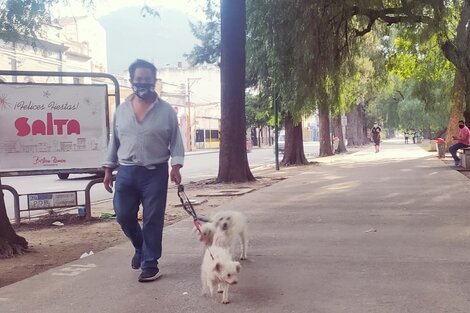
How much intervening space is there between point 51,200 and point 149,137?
497 centimetres

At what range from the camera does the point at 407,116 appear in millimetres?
49594

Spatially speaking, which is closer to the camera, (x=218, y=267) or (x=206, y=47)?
(x=218, y=267)

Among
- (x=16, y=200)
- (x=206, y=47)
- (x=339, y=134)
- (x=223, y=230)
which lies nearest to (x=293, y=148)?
(x=206, y=47)

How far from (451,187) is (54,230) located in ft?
29.5

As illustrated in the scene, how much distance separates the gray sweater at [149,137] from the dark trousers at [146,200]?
0.10 metres

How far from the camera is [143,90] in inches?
205

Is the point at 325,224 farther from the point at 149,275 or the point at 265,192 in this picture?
the point at 265,192

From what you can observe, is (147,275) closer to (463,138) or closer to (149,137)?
(149,137)

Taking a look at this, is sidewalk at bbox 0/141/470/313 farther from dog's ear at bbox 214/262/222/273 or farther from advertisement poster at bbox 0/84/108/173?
advertisement poster at bbox 0/84/108/173

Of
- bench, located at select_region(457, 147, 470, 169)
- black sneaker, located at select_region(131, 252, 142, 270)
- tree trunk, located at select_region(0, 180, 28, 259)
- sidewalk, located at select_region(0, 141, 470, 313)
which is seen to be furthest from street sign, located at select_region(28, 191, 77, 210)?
bench, located at select_region(457, 147, 470, 169)

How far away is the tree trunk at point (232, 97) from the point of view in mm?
16469

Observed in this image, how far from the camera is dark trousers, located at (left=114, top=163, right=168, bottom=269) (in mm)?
5246

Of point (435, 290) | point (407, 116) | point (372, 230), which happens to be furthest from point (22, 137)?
point (407, 116)

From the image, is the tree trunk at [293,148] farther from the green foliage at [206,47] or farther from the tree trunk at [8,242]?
the tree trunk at [8,242]
